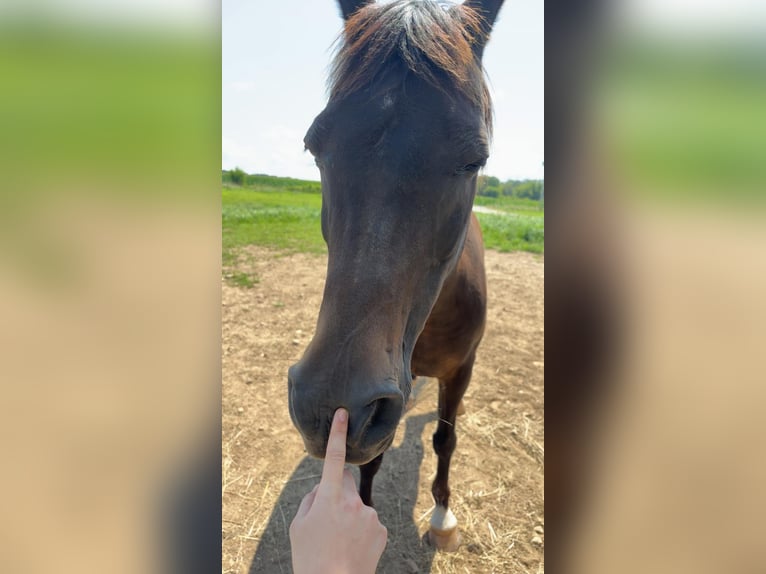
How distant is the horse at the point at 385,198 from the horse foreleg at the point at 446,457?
4.79 ft

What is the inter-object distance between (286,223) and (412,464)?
1373cm

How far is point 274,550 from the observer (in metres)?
2.72

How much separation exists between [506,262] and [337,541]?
1031 cm

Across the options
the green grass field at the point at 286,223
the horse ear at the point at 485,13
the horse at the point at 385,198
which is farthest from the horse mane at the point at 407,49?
the green grass field at the point at 286,223

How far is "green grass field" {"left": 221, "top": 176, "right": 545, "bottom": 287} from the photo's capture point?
10.8m

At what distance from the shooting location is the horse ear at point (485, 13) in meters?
1.84

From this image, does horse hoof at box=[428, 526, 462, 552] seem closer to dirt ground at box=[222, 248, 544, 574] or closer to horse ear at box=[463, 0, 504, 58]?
dirt ground at box=[222, 248, 544, 574]

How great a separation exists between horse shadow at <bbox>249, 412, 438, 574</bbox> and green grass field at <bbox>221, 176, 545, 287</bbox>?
474 cm

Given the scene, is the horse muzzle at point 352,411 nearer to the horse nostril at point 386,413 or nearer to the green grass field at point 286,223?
the horse nostril at point 386,413

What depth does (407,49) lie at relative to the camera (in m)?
1.44
